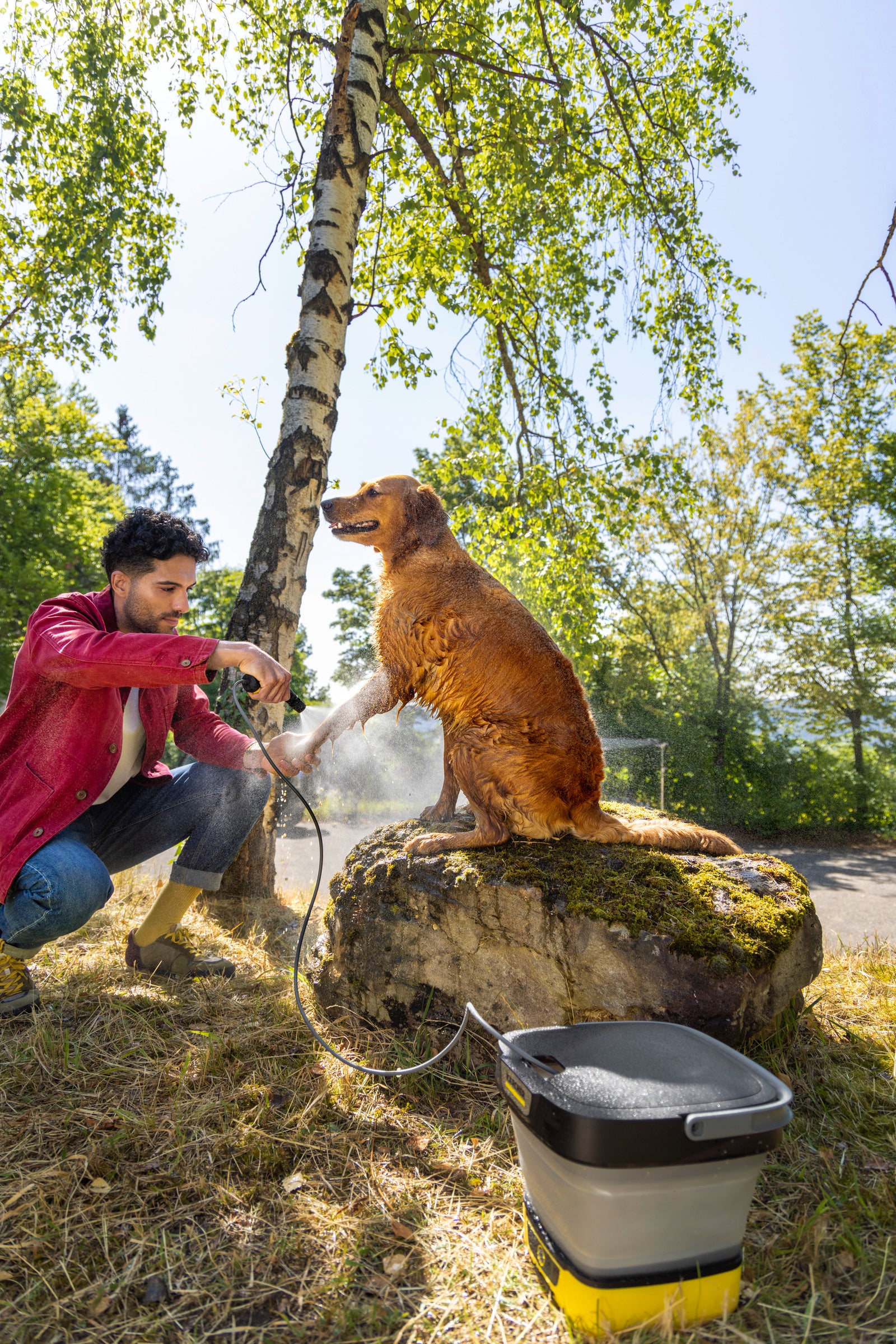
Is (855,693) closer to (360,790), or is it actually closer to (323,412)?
(360,790)

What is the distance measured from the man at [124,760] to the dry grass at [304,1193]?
393 mm

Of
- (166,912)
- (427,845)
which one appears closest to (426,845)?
(427,845)

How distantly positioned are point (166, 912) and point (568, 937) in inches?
72.1

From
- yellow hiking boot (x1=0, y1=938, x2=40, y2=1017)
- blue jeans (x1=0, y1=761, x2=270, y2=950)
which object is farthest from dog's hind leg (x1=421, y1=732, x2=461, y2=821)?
yellow hiking boot (x1=0, y1=938, x2=40, y2=1017)

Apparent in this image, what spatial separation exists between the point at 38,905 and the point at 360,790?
7100 millimetres

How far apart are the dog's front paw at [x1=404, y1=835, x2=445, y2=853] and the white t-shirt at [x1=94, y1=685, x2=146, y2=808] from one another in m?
1.22

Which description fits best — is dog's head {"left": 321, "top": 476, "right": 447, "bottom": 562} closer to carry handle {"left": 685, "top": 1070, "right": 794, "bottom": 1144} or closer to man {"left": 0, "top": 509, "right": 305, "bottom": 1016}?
man {"left": 0, "top": 509, "right": 305, "bottom": 1016}

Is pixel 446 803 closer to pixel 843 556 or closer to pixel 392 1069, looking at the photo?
pixel 392 1069

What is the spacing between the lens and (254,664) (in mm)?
2373

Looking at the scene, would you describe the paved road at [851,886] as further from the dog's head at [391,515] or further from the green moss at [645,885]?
the dog's head at [391,515]

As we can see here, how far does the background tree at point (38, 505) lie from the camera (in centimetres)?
1478

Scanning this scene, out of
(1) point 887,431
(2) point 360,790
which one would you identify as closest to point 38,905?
(2) point 360,790

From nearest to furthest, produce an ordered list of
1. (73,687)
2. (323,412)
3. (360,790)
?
(73,687) → (323,412) → (360,790)

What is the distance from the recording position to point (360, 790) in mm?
9406
